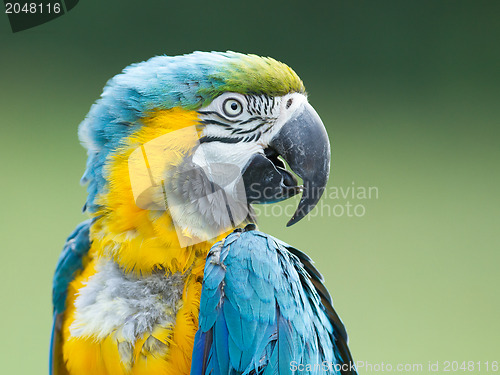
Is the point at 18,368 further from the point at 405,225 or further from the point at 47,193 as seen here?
the point at 405,225

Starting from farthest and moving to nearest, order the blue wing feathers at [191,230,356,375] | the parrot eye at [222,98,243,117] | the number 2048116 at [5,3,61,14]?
the number 2048116 at [5,3,61,14]
the parrot eye at [222,98,243,117]
the blue wing feathers at [191,230,356,375]

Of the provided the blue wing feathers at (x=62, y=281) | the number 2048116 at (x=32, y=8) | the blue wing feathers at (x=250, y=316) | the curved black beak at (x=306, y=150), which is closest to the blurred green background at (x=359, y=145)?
the number 2048116 at (x=32, y=8)

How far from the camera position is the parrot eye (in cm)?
109

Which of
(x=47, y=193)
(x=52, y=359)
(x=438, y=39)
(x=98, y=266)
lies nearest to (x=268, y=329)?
(x=98, y=266)

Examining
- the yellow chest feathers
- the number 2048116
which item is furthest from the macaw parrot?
the number 2048116

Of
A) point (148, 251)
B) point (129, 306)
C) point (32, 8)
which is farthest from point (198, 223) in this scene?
point (32, 8)

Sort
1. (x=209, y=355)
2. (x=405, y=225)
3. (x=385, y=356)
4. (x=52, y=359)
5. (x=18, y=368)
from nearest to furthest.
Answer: (x=209, y=355)
(x=52, y=359)
(x=18, y=368)
(x=385, y=356)
(x=405, y=225)

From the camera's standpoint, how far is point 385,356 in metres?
2.53

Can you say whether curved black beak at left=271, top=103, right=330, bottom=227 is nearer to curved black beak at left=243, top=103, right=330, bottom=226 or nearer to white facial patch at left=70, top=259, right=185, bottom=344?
curved black beak at left=243, top=103, right=330, bottom=226

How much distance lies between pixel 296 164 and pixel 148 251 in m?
0.39

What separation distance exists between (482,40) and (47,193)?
2733 mm

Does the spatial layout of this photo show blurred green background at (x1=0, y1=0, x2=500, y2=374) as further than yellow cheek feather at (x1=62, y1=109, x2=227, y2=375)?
Yes

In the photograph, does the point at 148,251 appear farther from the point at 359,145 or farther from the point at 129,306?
the point at 359,145

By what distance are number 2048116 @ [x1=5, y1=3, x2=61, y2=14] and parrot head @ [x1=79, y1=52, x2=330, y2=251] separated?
1634 mm
